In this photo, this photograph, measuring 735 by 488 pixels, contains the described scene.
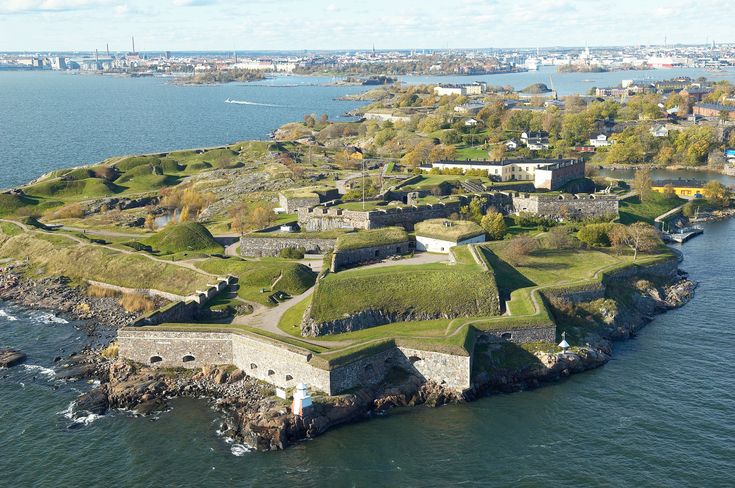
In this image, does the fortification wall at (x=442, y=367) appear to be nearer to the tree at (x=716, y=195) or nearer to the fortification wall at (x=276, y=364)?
the fortification wall at (x=276, y=364)

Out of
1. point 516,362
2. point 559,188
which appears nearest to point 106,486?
point 516,362

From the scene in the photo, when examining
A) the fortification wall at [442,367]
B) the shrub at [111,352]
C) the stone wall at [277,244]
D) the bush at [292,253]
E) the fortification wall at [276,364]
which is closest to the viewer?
the fortification wall at [276,364]

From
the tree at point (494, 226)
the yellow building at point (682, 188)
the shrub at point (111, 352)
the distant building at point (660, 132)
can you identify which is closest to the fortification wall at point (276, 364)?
the shrub at point (111, 352)

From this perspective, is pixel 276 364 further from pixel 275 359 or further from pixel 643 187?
pixel 643 187

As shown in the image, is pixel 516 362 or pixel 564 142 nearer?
pixel 516 362

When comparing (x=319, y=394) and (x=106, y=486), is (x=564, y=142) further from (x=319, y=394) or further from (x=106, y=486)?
(x=106, y=486)
